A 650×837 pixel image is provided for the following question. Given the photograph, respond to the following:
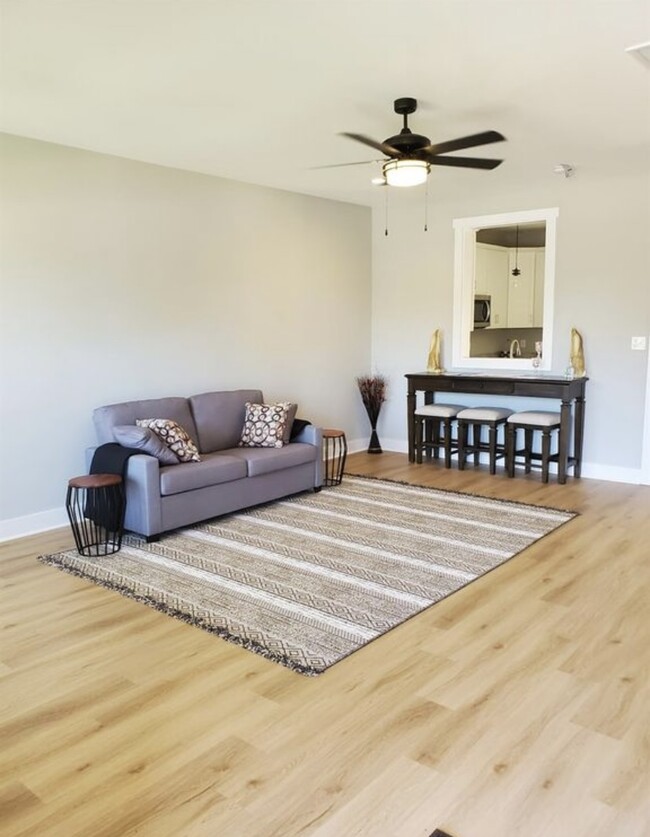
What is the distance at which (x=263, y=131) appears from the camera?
13.6ft

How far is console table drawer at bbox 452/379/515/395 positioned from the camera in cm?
590

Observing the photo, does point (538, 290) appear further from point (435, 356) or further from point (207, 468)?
point (207, 468)

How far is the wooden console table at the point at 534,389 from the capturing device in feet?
18.4

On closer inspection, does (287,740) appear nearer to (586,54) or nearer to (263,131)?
(586,54)

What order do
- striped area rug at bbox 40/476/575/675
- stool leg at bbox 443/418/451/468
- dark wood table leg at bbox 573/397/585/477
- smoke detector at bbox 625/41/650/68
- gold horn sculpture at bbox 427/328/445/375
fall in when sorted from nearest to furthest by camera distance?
smoke detector at bbox 625/41/650/68
striped area rug at bbox 40/476/575/675
dark wood table leg at bbox 573/397/585/477
stool leg at bbox 443/418/451/468
gold horn sculpture at bbox 427/328/445/375

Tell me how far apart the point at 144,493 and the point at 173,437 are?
1.65ft

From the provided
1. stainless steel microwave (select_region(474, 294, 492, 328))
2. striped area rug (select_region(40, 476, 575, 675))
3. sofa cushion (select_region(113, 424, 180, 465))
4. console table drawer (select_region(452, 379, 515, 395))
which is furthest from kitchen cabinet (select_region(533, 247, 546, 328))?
sofa cushion (select_region(113, 424, 180, 465))

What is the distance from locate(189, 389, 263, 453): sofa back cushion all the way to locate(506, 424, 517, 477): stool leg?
2.39m

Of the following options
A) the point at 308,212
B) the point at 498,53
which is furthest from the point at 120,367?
the point at 498,53

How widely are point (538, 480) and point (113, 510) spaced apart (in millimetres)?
3669

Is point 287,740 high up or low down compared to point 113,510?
down

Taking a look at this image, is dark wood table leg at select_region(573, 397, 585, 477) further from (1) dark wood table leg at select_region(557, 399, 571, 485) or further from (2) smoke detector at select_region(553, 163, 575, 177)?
(2) smoke detector at select_region(553, 163, 575, 177)

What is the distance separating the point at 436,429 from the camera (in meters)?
6.73

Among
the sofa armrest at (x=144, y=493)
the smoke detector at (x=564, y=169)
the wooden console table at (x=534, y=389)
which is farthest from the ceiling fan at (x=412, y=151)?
the wooden console table at (x=534, y=389)
